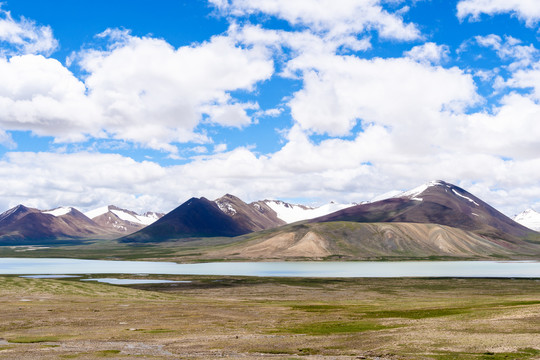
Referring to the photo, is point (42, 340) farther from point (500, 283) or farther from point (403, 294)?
point (500, 283)

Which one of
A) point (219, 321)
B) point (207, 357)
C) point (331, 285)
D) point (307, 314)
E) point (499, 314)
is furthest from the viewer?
point (331, 285)

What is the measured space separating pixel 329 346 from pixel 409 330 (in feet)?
35.1

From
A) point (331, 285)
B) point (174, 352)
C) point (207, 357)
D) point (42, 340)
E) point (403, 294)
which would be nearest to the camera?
point (207, 357)

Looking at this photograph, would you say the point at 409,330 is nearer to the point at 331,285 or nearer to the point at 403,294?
the point at 403,294

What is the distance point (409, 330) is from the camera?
51.2m

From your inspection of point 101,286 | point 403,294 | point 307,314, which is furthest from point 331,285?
point 307,314

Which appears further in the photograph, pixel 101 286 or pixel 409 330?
pixel 101 286

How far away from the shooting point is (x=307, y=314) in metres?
72.8

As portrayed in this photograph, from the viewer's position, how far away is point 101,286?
126 metres

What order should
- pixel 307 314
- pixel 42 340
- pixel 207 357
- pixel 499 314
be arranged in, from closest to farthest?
pixel 207 357 → pixel 42 340 → pixel 499 314 → pixel 307 314

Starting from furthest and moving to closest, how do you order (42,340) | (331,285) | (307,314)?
(331,285)
(307,314)
(42,340)

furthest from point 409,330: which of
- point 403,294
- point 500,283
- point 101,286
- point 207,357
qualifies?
point 500,283

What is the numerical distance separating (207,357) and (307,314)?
3461cm

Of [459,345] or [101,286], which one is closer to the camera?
[459,345]
